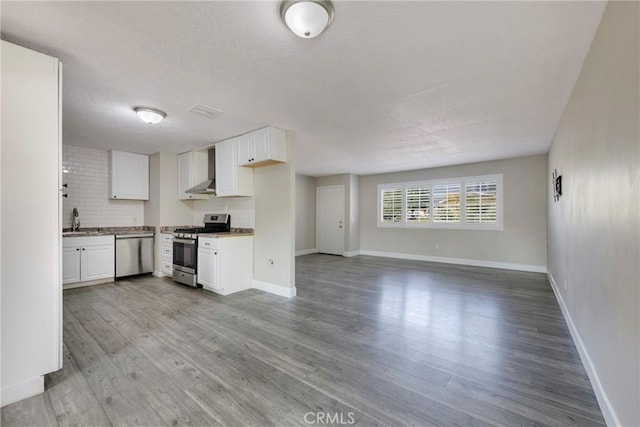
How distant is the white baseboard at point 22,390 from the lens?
1694mm

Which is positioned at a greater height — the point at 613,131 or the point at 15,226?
the point at 613,131

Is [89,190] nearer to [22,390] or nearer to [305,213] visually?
[22,390]

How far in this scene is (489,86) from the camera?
8.25ft

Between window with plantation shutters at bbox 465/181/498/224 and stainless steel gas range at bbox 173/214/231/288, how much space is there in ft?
17.4

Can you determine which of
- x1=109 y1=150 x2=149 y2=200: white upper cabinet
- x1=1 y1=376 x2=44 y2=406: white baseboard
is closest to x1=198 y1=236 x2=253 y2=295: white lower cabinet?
x1=109 y1=150 x2=149 y2=200: white upper cabinet

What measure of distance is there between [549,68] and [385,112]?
146 cm

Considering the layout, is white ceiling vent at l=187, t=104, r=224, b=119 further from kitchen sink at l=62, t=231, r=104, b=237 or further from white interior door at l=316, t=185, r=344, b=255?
white interior door at l=316, t=185, r=344, b=255

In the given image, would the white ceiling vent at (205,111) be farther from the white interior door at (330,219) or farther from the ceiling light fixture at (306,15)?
the white interior door at (330,219)

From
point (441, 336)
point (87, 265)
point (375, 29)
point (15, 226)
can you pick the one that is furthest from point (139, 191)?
point (441, 336)

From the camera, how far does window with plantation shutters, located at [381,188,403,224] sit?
7.36 metres

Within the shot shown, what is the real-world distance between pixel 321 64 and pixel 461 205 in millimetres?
5468

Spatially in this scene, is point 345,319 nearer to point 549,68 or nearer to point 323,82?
point 323,82

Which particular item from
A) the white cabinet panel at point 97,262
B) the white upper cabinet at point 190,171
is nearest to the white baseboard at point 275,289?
the white upper cabinet at point 190,171

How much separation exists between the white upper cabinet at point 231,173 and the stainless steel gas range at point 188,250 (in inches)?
25.2
